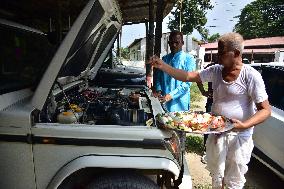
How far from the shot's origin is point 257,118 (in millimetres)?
2695

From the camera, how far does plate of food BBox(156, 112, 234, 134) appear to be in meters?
2.52

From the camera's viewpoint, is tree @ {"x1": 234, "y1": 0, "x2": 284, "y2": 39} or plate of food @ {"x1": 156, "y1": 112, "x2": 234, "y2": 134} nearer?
plate of food @ {"x1": 156, "y1": 112, "x2": 234, "y2": 134}

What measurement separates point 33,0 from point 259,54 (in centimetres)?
2798

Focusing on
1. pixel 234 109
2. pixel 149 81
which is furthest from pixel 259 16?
pixel 234 109

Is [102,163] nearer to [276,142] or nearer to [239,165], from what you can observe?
[239,165]

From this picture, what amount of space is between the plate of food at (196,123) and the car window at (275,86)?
1792 mm

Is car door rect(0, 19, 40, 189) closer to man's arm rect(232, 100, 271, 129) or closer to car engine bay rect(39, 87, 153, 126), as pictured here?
car engine bay rect(39, 87, 153, 126)

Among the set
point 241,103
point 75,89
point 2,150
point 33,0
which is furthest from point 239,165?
point 33,0

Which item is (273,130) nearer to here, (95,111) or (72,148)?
(95,111)

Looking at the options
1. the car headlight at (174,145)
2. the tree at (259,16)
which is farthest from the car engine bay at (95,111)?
the tree at (259,16)

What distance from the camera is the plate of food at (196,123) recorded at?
2521mm

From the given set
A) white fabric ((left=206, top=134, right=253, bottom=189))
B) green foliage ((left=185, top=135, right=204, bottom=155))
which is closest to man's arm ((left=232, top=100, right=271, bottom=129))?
white fabric ((left=206, top=134, right=253, bottom=189))

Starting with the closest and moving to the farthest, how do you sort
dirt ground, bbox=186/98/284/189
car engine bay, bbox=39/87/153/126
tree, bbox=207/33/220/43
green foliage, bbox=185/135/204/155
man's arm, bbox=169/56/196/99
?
car engine bay, bbox=39/87/153/126
man's arm, bbox=169/56/196/99
dirt ground, bbox=186/98/284/189
green foliage, bbox=185/135/204/155
tree, bbox=207/33/220/43

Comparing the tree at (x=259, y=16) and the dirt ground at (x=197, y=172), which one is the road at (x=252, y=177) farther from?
the tree at (x=259, y=16)
